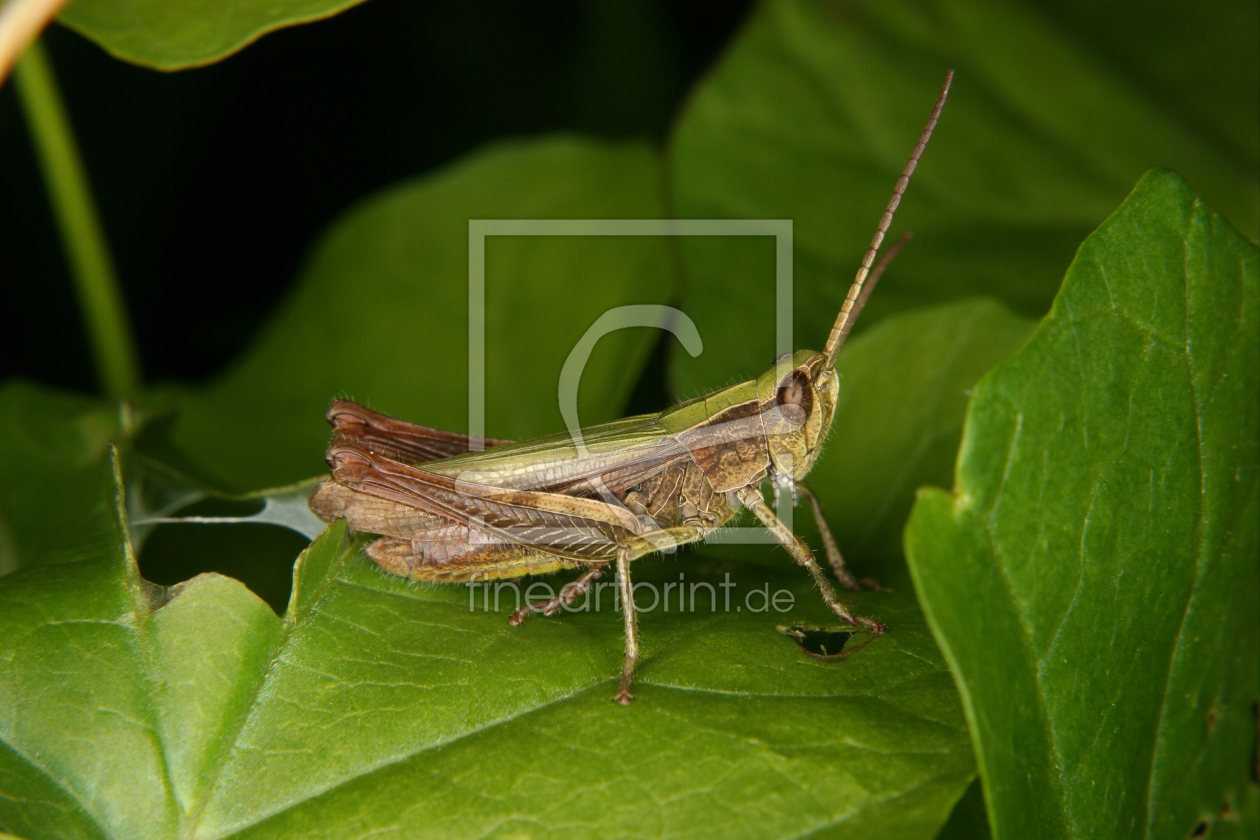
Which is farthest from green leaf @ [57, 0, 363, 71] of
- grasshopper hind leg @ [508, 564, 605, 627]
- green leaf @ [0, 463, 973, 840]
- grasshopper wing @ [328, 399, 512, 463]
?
grasshopper hind leg @ [508, 564, 605, 627]

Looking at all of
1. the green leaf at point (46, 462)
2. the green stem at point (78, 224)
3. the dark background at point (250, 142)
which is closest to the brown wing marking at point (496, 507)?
the green leaf at point (46, 462)

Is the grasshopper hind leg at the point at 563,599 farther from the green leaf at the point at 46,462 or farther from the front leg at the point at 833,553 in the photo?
the green leaf at the point at 46,462

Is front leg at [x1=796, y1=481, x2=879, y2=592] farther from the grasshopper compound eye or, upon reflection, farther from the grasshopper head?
the grasshopper compound eye

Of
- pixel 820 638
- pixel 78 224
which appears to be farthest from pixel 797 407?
pixel 78 224

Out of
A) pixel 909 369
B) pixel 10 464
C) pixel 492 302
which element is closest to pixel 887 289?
pixel 909 369

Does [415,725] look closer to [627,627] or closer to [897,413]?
[627,627]

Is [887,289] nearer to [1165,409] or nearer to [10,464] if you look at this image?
[1165,409]
